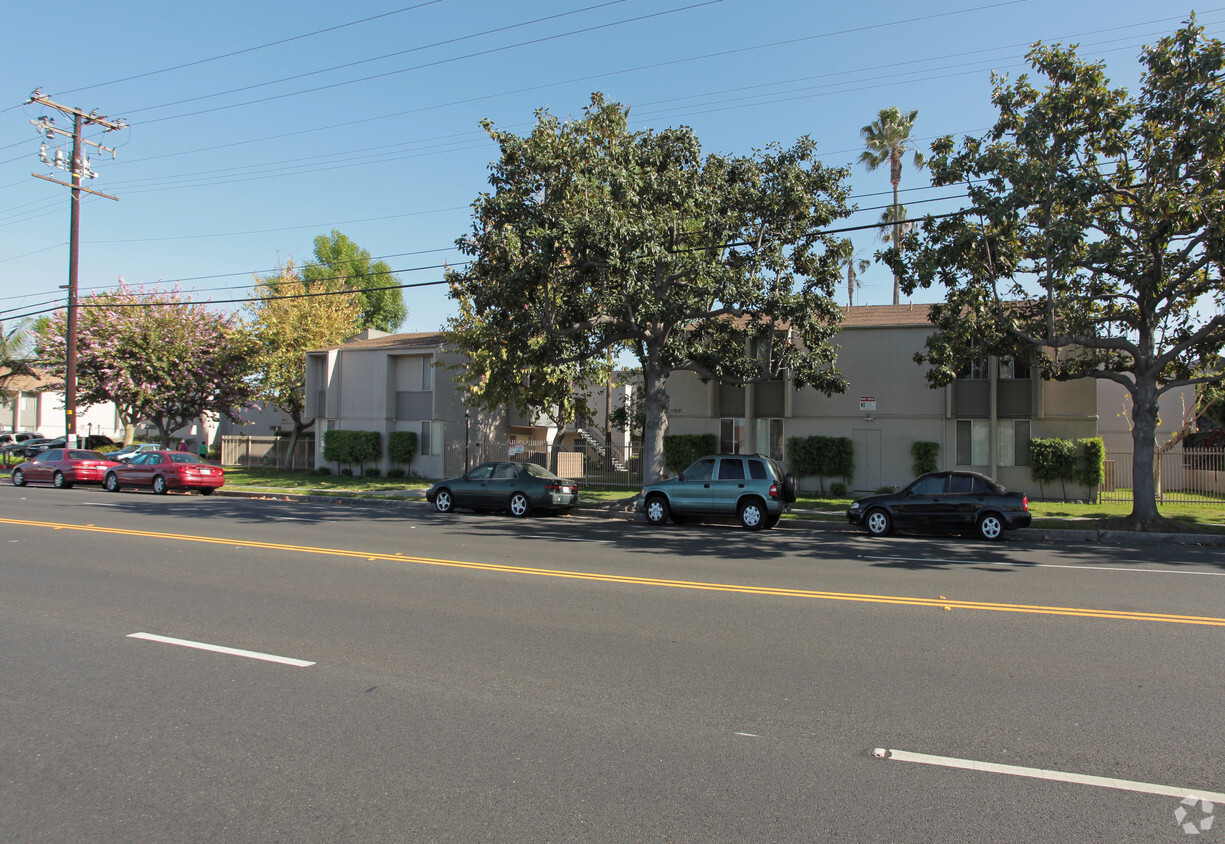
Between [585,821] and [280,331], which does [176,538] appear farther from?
[280,331]

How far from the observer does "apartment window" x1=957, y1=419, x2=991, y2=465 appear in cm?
2606

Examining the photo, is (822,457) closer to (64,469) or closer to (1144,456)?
(1144,456)

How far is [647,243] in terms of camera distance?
1812cm

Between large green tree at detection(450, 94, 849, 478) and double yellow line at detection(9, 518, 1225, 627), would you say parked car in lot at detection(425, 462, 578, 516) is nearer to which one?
large green tree at detection(450, 94, 849, 478)

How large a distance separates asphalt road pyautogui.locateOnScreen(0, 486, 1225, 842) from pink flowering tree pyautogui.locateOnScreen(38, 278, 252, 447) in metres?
28.8

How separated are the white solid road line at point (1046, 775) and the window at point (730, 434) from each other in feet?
78.8

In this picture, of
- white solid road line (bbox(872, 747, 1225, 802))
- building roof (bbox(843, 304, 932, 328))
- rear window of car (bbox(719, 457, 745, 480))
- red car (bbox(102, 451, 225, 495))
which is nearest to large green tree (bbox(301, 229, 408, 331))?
red car (bbox(102, 451, 225, 495))

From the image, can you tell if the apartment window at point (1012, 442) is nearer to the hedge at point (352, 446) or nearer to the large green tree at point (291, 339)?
the hedge at point (352, 446)

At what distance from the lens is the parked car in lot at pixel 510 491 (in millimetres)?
20188

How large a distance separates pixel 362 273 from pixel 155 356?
27224 mm

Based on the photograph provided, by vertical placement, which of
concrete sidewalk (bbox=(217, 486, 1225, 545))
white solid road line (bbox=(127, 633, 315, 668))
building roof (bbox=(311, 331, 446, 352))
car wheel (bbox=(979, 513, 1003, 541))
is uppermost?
building roof (bbox=(311, 331, 446, 352))

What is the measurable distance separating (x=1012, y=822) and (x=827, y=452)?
923 inches

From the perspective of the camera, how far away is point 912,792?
13.5 ft

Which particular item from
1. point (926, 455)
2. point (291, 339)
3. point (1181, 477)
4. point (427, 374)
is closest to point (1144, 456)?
point (926, 455)
